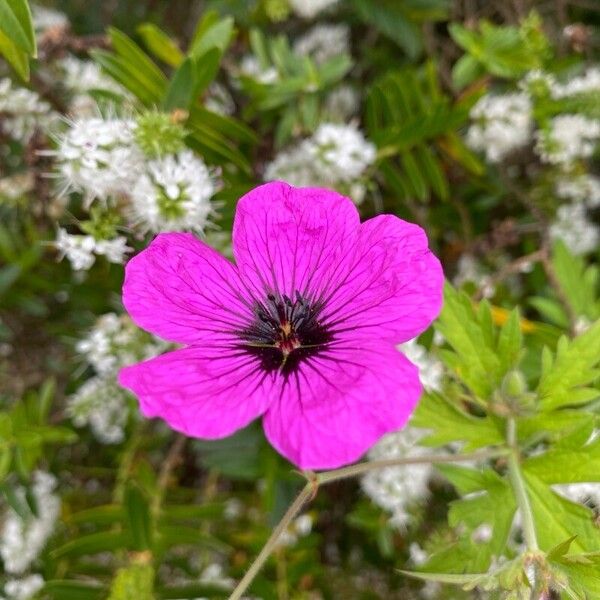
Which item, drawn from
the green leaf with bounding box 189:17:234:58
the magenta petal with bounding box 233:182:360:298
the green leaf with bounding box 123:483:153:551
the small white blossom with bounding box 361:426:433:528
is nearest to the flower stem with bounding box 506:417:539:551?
the small white blossom with bounding box 361:426:433:528

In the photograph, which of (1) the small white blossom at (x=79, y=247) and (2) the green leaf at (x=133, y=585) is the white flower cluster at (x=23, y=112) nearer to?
(1) the small white blossom at (x=79, y=247)

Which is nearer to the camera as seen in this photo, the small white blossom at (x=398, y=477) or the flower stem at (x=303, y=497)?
the flower stem at (x=303, y=497)

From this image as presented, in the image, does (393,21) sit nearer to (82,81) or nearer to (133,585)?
(82,81)

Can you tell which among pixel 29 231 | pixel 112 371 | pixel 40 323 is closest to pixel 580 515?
pixel 112 371

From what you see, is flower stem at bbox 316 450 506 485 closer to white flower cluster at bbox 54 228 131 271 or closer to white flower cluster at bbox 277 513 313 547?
white flower cluster at bbox 54 228 131 271

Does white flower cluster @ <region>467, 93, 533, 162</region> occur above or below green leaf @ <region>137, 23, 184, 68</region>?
below

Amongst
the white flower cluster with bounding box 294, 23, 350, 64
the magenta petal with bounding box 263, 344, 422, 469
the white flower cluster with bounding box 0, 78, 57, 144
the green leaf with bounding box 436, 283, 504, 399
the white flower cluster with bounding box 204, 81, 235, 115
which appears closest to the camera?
the magenta petal with bounding box 263, 344, 422, 469

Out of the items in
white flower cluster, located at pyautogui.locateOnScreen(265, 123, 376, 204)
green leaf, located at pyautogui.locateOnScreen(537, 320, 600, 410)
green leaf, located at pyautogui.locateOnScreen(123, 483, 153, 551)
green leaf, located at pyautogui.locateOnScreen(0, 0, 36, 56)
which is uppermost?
green leaf, located at pyautogui.locateOnScreen(0, 0, 36, 56)

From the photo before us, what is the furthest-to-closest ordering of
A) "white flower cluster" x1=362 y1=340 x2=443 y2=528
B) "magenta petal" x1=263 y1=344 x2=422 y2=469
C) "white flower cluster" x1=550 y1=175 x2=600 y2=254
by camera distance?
"white flower cluster" x1=550 y1=175 x2=600 y2=254, "white flower cluster" x1=362 y1=340 x2=443 y2=528, "magenta petal" x1=263 y1=344 x2=422 y2=469

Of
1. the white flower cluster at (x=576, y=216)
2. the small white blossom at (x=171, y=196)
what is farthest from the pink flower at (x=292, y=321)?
the white flower cluster at (x=576, y=216)
